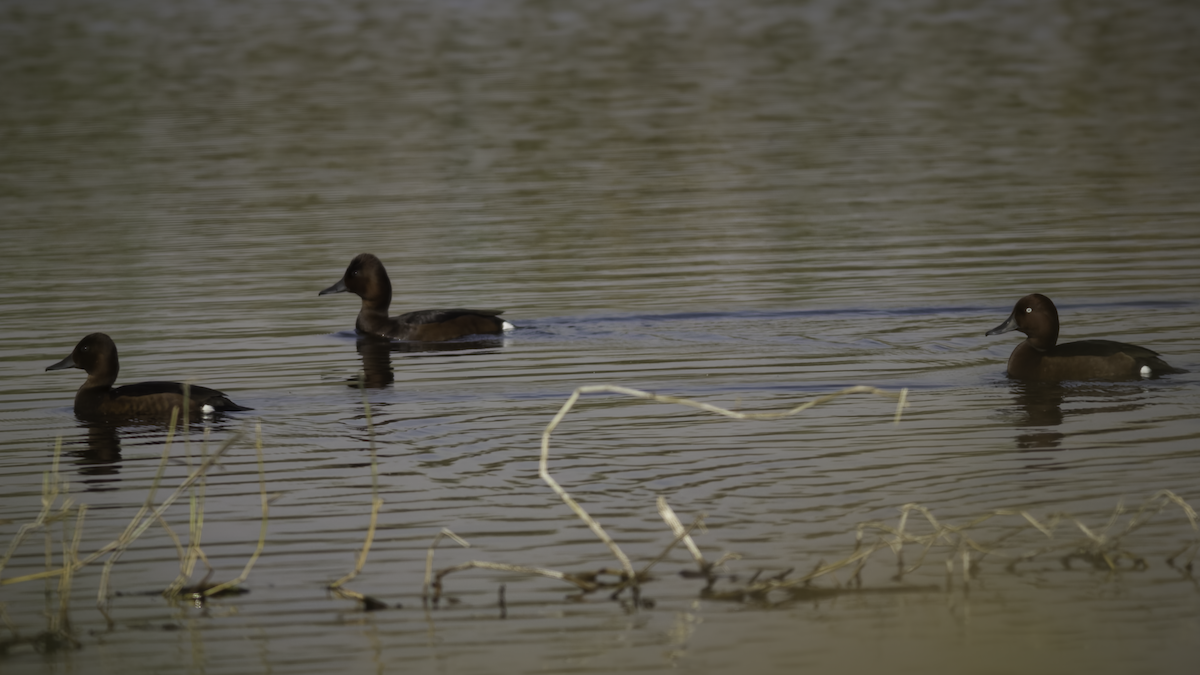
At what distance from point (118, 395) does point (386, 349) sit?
3.39 metres

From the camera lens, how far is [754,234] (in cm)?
1959

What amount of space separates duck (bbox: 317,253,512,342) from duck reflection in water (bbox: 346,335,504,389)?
8cm

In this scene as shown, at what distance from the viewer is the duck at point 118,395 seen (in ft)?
38.5

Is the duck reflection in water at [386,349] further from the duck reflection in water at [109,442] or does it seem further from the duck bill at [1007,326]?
the duck bill at [1007,326]

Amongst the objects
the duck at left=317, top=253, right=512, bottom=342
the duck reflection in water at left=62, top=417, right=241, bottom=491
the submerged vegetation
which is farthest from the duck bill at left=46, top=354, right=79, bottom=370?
the submerged vegetation

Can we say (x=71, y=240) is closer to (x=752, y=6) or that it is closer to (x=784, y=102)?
(x=784, y=102)

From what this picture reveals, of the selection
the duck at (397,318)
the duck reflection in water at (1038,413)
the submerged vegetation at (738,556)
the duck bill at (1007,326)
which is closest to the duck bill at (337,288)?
the duck at (397,318)

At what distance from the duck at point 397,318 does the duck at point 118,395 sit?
3.26m

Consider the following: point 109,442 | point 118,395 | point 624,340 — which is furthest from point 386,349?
point 109,442

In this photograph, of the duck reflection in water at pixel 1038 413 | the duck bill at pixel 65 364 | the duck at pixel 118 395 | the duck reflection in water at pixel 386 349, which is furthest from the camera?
the duck reflection in water at pixel 386 349

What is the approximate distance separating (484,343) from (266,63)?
29508 mm

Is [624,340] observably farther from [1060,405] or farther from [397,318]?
[1060,405]

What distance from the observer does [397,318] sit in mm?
15672

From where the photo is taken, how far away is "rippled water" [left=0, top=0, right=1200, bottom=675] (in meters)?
7.26
